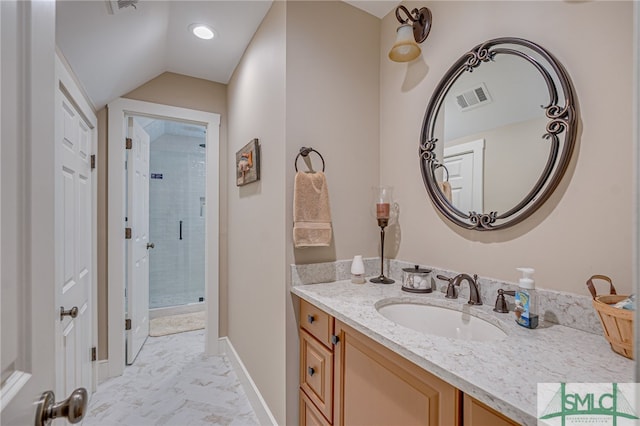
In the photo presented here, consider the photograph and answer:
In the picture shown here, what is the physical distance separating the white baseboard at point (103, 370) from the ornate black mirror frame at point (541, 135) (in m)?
2.70

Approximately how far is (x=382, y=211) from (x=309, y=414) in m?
1.09

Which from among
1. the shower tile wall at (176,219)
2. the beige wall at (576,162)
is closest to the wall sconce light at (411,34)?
the beige wall at (576,162)

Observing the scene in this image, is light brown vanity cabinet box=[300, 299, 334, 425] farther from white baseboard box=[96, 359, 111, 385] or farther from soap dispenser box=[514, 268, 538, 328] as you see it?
white baseboard box=[96, 359, 111, 385]

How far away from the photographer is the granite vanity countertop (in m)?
0.63

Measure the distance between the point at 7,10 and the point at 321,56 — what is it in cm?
139

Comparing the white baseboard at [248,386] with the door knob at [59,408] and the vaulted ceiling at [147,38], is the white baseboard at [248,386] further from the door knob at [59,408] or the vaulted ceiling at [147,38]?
the vaulted ceiling at [147,38]

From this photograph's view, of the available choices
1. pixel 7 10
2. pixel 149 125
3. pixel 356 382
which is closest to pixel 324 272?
pixel 356 382

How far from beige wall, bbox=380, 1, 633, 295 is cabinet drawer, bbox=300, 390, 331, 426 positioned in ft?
2.98

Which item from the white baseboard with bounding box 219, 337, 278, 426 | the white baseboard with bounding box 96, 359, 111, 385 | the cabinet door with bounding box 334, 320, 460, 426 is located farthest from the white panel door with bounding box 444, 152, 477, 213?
the white baseboard with bounding box 96, 359, 111, 385

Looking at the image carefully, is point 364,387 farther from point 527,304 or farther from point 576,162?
point 576,162

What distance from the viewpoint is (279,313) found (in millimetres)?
1587

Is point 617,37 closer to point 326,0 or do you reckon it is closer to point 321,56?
point 321,56

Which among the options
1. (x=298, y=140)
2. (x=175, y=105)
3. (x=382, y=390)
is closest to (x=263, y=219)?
(x=298, y=140)

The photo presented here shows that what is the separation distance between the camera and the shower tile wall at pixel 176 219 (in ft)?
12.7
